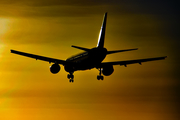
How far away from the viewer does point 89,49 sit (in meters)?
83.6

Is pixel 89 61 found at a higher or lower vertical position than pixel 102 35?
lower

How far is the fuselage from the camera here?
275 feet

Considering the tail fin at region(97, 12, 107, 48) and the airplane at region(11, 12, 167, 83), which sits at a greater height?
the tail fin at region(97, 12, 107, 48)

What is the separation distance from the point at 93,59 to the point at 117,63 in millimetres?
9665

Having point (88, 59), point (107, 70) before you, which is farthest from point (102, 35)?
point (107, 70)

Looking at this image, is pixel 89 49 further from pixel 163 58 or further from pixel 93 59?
pixel 163 58

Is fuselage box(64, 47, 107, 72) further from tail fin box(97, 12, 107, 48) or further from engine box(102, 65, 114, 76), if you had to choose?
engine box(102, 65, 114, 76)

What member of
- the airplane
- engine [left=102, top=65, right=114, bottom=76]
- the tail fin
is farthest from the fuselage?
engine [left=102, top=65, right=114, bottom=76]

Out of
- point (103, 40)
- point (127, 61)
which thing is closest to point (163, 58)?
point (127, 61)

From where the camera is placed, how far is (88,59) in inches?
3349

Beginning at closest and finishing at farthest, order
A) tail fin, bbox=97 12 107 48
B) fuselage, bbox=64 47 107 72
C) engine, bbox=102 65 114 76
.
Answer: fuselage, bbox=64 47 107 72, tail fin, bbox=97 12 107 48, engine, bbox=102 65 114 76

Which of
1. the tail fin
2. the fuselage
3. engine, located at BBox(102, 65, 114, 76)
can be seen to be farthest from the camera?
engine, located at BBox(102, 65, 114, 76)

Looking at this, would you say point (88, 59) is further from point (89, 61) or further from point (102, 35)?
point (102, 35)

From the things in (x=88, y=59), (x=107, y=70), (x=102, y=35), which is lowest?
(x=107, y=70)
